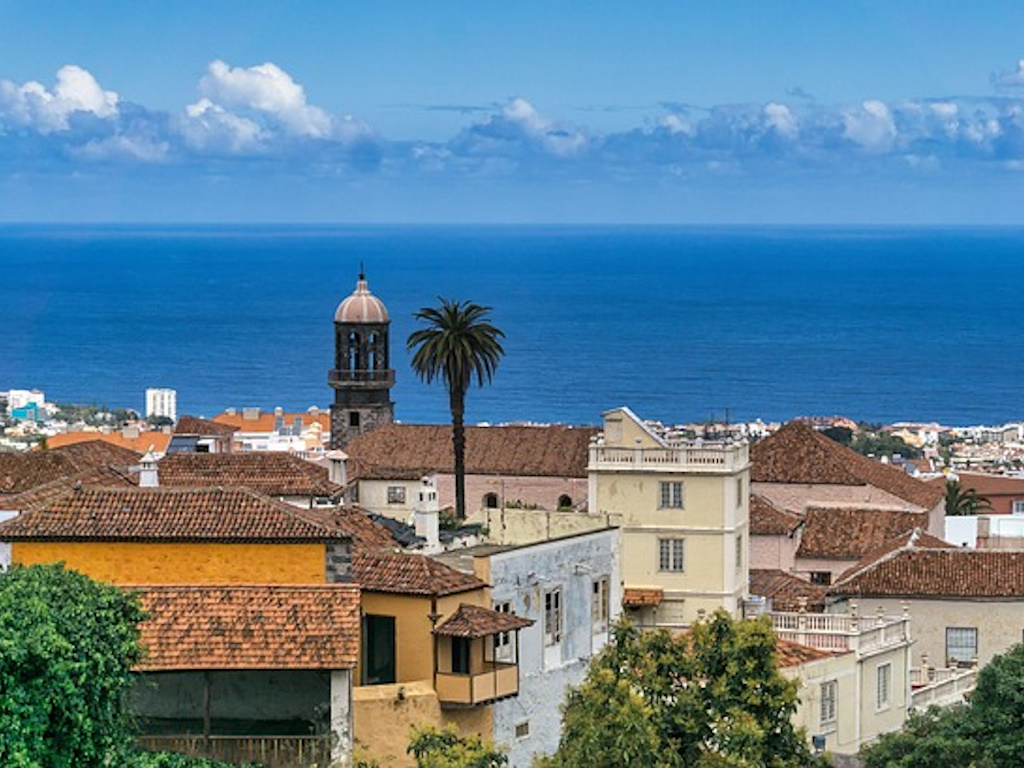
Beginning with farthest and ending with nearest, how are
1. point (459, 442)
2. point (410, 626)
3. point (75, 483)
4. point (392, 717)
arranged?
point (459, 442) → point (75, 483) → point (410, 626) → point (392, 717)

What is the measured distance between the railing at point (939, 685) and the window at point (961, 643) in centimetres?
108

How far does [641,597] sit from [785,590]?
4848 mm

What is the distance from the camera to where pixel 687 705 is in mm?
39688

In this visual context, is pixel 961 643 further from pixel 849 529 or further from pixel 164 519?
pixel 164 519

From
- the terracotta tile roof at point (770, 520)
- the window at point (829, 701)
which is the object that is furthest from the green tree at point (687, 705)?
the terracotta tile roof at point (770, 520)

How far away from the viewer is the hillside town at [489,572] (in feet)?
132

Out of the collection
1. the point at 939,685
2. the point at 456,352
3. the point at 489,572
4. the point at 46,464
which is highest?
the point at 456,352

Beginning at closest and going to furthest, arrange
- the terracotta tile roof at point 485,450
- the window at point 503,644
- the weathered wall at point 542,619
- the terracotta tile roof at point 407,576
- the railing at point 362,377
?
the terracotta tile roof at point 407,576 < the window at point 503,644 < the weathered wall at point 542,619 < the terracotta tile roof at point 485,450 < the railing at point 362,377

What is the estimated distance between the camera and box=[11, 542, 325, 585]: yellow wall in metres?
41.8

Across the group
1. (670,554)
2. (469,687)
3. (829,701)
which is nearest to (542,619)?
(469,687)

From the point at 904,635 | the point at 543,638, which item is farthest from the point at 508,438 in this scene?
the point at 543,638

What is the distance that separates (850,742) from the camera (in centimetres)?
5209

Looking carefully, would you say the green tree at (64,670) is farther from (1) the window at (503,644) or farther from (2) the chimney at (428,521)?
(2) the chimney at (428,521)

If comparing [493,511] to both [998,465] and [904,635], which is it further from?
[998,465]
